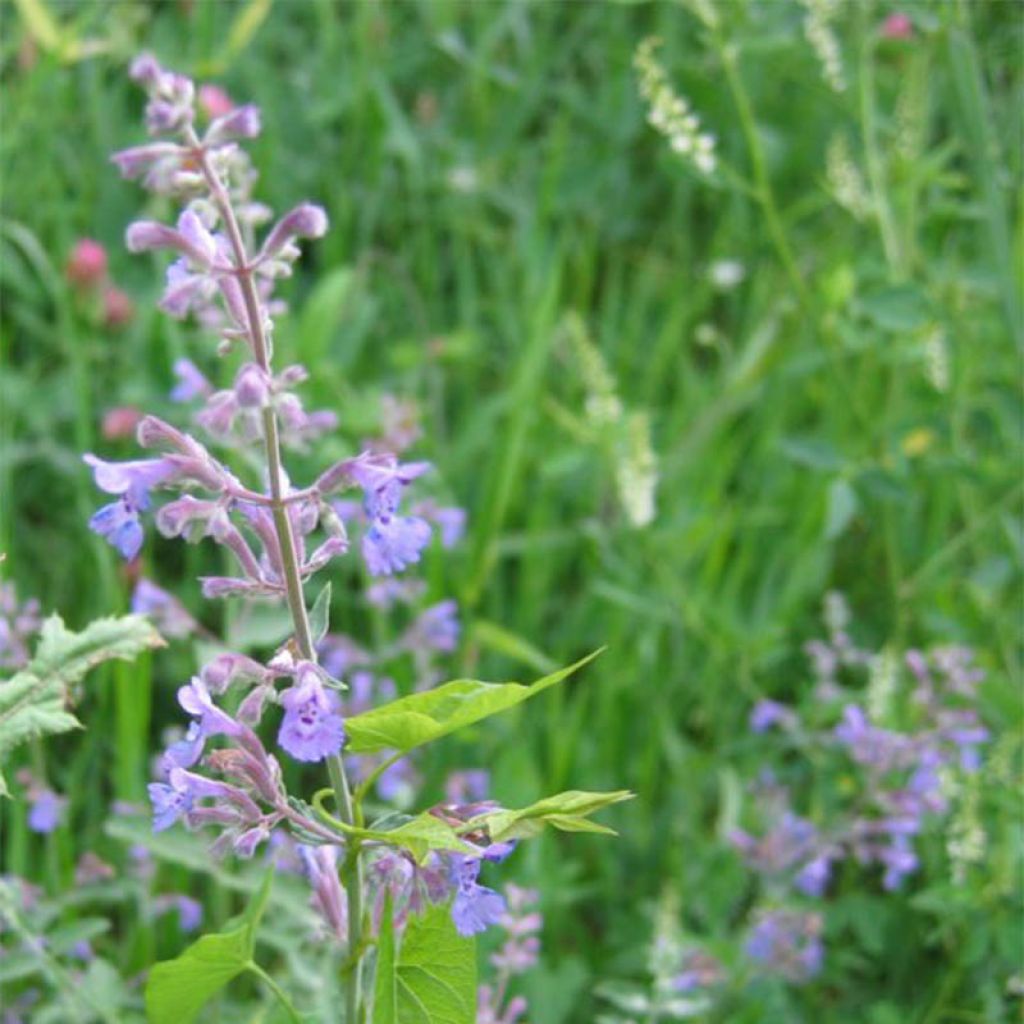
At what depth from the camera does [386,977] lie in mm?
1311

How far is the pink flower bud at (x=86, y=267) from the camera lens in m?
2.92

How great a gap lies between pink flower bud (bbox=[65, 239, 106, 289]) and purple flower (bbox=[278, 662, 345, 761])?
182 centimetres

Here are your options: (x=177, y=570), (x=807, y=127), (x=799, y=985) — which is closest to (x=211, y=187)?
(x=799, y=985)

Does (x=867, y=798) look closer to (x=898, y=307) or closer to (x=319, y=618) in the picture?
(x=898, y=307)

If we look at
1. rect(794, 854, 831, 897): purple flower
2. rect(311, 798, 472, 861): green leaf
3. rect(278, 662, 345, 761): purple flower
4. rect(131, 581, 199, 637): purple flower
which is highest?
rect(278, 662, 345, 761): purple flower

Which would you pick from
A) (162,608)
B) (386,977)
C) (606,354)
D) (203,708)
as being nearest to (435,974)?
(386,977)

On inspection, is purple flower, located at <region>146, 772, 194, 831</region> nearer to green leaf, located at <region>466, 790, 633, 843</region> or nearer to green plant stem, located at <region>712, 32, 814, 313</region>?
green leaf, located at <region>466, 790, 633, 843</region>

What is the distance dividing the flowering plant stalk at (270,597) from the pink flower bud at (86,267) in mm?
1603

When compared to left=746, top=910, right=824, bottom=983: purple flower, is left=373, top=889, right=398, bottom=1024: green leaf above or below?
above

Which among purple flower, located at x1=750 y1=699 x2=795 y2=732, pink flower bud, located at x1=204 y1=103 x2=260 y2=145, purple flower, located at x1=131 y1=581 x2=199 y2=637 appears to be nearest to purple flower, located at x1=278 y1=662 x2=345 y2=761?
pink flower bud, located at x1=204 y1=103 x2=260 y2=145

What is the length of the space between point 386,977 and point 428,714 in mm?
210

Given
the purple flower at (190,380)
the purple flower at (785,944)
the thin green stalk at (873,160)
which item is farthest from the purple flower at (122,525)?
the thin green stalk at (873,160)

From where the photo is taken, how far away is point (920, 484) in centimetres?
314

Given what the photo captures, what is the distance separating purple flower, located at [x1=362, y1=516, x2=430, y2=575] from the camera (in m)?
1.35
